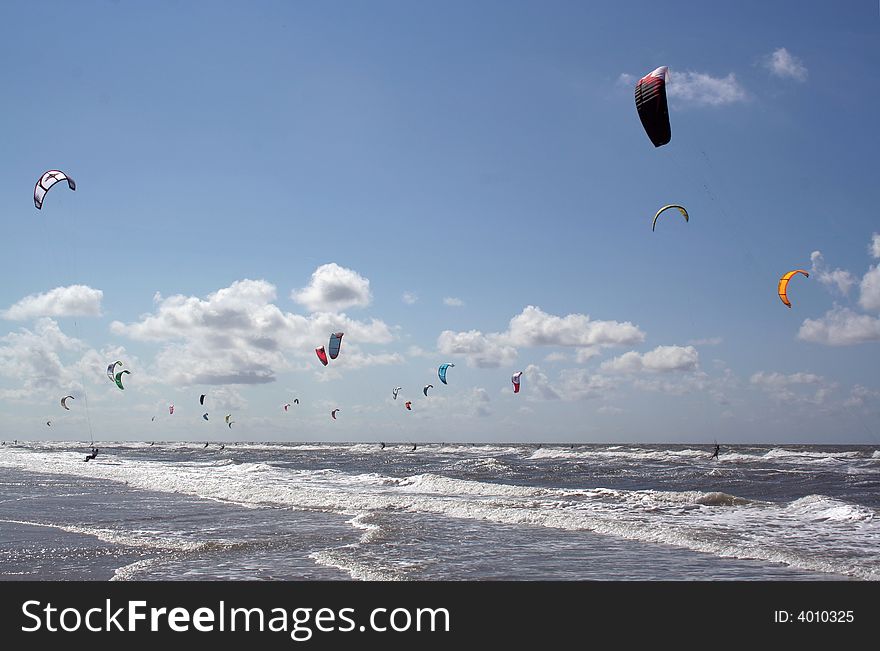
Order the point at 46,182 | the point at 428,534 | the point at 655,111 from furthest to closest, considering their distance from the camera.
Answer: the point at 46,182 → the point at 655,111 → the point at 428,534

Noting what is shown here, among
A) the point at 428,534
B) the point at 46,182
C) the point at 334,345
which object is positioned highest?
the point at 46,182

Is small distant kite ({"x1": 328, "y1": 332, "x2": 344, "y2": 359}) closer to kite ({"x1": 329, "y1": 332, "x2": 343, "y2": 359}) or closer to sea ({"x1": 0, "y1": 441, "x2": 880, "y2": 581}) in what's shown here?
kite ({"x1": 329, "y1": 332, "x2": 343, "y2": 359})

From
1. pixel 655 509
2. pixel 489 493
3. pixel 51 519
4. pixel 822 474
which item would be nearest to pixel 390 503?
pixel 489 493

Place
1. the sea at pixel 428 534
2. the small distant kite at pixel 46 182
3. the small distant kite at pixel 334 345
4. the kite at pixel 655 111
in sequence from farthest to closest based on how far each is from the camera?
1. the small distant kite at pixel 334 345
2. the small distant kite at pixel 46 182
3. the kite at pixel 655 111
4. the sea at pixel 428 534

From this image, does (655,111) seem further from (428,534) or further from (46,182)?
(46,182)

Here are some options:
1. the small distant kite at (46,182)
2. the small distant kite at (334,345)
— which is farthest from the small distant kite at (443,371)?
the small distant kite at (46,182)

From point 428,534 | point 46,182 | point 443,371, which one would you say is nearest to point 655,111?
point 428,534

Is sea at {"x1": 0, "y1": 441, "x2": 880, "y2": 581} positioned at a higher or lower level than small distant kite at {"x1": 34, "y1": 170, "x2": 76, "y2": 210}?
lower

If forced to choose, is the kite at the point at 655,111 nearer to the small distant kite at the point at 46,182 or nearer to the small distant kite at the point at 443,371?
the small distant kite at the point at 46,182

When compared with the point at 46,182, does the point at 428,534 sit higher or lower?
lower

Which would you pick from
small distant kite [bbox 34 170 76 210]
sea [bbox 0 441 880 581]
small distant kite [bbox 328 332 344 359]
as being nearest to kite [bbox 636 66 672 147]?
sea [bbox 0 441 880 581]

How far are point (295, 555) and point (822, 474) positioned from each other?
2531cm
